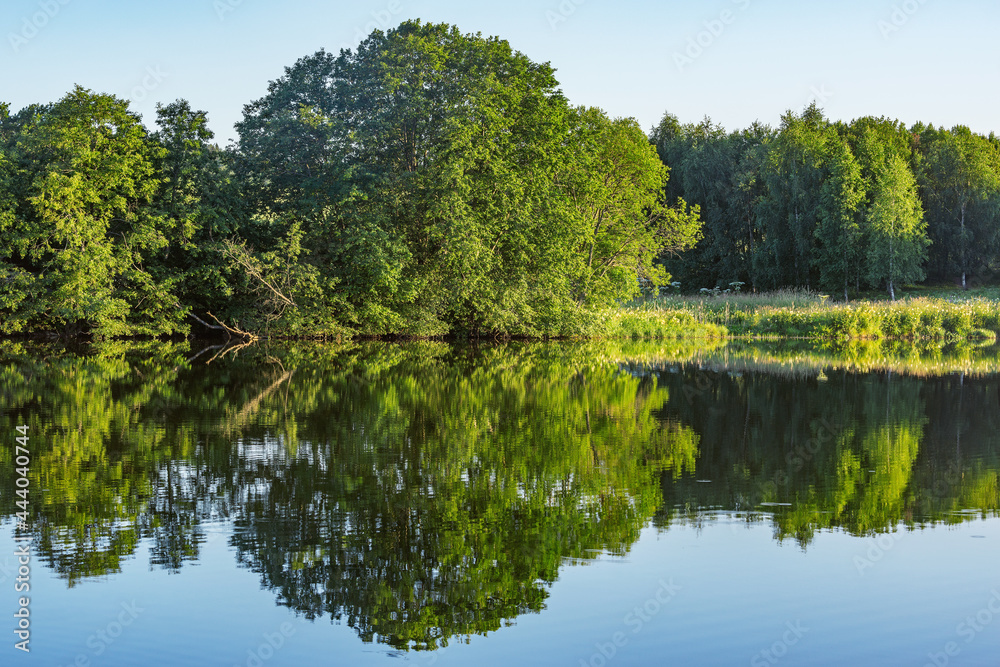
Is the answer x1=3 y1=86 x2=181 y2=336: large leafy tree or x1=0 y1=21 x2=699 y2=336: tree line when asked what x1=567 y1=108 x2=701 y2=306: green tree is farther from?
x1=3 y1=86 x2=181 y2=336: large leafy tree

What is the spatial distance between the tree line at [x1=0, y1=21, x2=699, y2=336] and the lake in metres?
18.1

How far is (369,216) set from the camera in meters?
33.9

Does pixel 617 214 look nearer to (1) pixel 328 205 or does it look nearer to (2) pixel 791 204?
(1) pixel 328 205

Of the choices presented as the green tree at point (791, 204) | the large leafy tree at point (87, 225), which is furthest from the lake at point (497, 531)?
the green tree at point (791, 204)

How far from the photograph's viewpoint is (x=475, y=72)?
3494cm

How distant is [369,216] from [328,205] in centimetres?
253

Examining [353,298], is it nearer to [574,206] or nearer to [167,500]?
[574,206]

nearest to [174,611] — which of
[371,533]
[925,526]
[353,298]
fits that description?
[371,533]

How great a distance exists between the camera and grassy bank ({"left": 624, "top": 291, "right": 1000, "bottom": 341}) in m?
38.5

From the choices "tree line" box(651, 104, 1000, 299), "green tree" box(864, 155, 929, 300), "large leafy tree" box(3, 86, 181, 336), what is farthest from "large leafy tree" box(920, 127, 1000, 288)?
"large leafy tree" box(3, 86, 181, 336)

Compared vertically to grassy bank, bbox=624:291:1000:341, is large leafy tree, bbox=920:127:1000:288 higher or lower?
higher

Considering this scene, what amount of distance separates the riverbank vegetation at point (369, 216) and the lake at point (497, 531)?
18.1 meters

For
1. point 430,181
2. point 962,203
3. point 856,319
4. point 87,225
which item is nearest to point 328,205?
point 430,181

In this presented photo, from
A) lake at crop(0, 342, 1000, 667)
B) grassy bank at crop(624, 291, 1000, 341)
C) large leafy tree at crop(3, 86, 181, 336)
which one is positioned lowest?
lake at crop(0, 342, 1000, 667)
